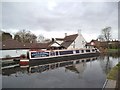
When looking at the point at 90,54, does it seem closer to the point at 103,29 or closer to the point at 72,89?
the point at 103,29

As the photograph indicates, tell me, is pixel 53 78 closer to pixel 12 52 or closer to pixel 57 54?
pixel 12 52

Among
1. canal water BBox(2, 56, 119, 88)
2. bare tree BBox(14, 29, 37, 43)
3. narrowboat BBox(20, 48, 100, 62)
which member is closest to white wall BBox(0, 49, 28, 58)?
narrowboat BBox(20, 48, 100, 62)

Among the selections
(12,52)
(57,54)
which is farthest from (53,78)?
(57,54)

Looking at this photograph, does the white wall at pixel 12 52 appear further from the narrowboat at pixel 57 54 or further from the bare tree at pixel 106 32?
the bare tree at pixel 106 32

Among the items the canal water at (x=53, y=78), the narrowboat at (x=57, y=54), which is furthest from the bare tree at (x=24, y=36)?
the canal water at (x=53, y=78)

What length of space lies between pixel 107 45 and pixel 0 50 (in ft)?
141

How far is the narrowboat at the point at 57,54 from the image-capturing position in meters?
26.5

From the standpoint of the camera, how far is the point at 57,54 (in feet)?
104

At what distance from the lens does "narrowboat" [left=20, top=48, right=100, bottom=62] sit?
86.9 feet

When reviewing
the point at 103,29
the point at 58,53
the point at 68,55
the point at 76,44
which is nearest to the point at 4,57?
the point at 58,53

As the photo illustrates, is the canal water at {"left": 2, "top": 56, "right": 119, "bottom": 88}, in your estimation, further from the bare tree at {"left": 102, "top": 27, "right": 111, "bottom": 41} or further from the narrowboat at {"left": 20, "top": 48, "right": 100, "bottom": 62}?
the bare tree at {"left": 102, "top": 27, "right": 111, "bottom": 41}

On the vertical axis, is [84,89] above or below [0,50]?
below

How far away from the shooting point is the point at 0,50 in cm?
2684

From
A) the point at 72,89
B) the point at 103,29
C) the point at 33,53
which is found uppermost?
the point at 103,29
